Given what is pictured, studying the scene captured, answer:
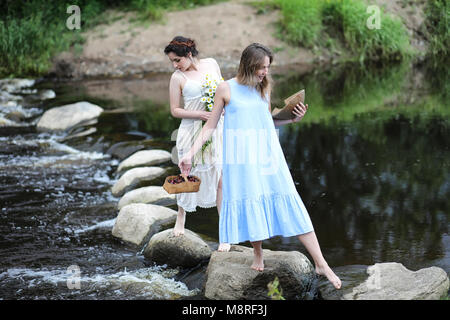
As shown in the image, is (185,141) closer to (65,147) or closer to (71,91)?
(65,147)

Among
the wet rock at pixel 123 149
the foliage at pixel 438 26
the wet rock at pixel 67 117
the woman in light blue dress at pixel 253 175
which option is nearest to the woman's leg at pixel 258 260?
the woman in light blue dress at pixel 253 175

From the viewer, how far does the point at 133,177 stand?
7.71m

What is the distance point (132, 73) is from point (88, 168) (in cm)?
870

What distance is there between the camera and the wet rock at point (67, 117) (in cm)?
1127

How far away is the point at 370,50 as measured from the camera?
18.0 meters

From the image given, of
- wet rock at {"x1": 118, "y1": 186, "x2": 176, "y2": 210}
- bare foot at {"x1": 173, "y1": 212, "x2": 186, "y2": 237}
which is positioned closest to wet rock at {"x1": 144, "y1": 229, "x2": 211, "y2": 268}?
bare foot at {"x1": 173, "y1": 212, "x2": 186, "y2": 237}

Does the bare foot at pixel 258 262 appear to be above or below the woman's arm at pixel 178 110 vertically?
below

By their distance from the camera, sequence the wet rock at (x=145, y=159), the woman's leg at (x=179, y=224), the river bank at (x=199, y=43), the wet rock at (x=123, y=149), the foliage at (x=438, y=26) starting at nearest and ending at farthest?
the woman's leg at (x=179, y=224) < the wet rock at (x=145, y=159) < the wet rock at (x=123, y=149) < the river bank at (x=199, y=43) < the foliage at (x=438, y=26)

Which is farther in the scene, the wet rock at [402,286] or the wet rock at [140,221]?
the wet rock at [140,221]

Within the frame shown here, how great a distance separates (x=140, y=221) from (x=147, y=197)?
0.96 meters

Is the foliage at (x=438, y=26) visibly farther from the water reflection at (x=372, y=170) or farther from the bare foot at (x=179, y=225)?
the bare foot at (x=179, y=225)

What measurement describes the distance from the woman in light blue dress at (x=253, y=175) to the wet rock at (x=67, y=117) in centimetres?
768

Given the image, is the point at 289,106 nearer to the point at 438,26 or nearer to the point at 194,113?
the point at 194,113

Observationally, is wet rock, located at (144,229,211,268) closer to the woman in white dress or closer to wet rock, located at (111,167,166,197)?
the woman in white dress
